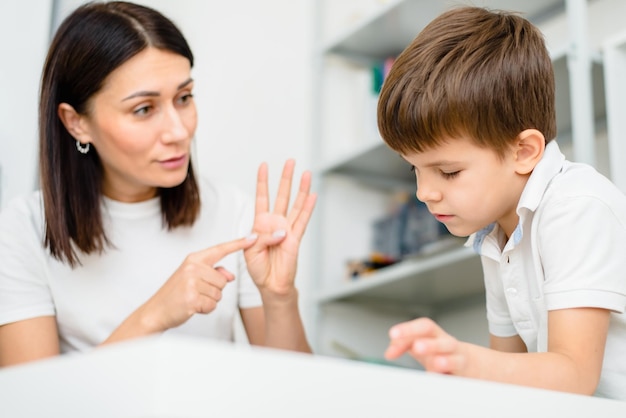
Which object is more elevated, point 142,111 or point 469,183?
point 142,111

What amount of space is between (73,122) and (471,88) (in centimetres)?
74

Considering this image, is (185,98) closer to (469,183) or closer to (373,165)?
(469,183)

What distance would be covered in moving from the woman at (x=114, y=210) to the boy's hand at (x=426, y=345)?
579 mm

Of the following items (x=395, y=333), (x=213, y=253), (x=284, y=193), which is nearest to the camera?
(x=395, y=333)

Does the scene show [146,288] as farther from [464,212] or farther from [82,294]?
[464,212]

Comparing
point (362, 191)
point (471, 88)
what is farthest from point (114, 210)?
point (362, 191)

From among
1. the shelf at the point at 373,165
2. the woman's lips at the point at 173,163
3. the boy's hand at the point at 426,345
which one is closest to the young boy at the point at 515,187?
the boy's hand at the point at 426,345

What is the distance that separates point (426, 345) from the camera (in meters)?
0.65

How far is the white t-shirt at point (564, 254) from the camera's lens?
0.84m

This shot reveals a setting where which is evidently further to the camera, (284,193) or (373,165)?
(373,165)

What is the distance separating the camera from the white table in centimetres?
51

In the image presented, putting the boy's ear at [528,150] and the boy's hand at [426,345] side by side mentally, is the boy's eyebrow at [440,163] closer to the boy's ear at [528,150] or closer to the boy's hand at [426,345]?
the boy's ear at [528,150]

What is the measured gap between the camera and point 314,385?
0.55 metres

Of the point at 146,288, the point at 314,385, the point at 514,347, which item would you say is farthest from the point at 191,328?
the point at 314,385
